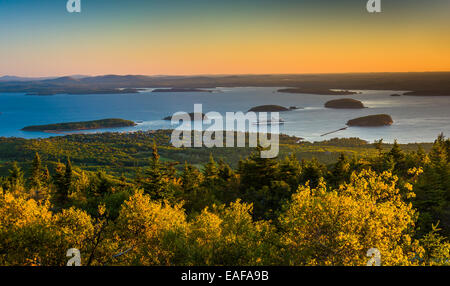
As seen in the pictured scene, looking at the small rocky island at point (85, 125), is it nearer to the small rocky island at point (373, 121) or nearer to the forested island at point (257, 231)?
the small rocky island at point (373, 121)

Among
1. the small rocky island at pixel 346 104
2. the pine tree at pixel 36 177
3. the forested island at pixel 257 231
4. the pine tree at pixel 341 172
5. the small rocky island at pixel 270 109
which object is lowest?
the pine tree at pixel 36 177

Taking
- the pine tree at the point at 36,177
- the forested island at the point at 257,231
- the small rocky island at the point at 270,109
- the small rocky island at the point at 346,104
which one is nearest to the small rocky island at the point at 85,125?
the small rocky island at the point at 270,109

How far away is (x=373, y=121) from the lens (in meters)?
103

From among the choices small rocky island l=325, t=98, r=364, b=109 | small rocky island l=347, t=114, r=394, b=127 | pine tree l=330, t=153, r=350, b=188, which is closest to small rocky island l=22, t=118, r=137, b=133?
small rocky island l=325, t=98, r=364, b=109

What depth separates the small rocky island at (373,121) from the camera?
9826 centimetres

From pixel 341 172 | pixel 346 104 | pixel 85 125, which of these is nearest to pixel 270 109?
pixel 346 104

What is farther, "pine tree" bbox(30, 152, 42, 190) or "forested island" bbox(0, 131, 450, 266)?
"pine tree" bbox(30, 152, 42, 190)

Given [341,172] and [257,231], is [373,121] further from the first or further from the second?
[257,231]

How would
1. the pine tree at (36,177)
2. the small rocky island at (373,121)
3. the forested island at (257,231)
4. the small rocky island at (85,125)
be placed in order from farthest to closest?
1. the small rocky island at (85,125)
2. the small rocky island at (373,121)
3. the pine tree at (36,177)
4. the forested island at (257,231)

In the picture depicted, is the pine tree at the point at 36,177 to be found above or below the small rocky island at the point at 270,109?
below

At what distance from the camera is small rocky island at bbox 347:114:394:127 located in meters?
98.3

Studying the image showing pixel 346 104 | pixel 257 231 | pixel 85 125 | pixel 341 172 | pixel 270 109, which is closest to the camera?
pixel 257 231

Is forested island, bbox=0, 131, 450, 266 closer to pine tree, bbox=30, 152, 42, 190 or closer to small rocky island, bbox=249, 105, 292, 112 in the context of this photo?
pine tree, bbox=30, 152, 42, 190
